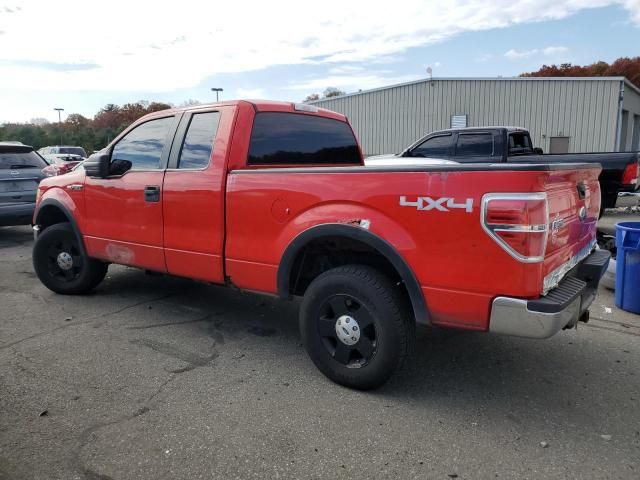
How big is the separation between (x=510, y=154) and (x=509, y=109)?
44.8ft

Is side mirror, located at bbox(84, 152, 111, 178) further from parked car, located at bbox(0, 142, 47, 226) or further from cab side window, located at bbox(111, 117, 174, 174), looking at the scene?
parked car, located at bbox(0, 142, 47, 226)

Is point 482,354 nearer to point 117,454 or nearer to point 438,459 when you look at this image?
point 438,459

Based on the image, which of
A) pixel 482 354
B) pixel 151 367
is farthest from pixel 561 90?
pixel 151 367

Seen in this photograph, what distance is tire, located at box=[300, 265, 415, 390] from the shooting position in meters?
3.16

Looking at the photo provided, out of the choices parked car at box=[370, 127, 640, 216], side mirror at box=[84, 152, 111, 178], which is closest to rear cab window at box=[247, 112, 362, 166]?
side mirror at box=[84, 152, 111, 178]

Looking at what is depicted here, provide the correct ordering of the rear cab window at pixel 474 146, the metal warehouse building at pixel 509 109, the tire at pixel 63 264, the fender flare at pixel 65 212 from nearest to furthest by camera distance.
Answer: the fender flare at pixel 65 212
the tire at pixel 63 264
the rear cab window at pixel 474 146
the metal warehouse building at pixel 509 109

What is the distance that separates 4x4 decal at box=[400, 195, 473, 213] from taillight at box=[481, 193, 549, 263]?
10 cm

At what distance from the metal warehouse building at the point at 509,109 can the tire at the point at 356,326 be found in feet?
65.8

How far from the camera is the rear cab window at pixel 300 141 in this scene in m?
4.17

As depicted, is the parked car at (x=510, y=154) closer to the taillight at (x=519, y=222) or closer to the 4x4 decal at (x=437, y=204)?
the 4x4 decal at (x=437, y=204)

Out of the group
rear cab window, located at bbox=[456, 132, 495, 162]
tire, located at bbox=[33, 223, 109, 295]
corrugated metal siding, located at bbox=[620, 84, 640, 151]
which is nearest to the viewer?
tire, located at bbox=[33, 223, 109, 295]

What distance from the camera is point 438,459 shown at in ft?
8.81

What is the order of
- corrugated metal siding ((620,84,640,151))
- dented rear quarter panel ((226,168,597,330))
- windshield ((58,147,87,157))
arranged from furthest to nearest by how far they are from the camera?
windshield ((58,147,87,157)) < corrugated metal siding ((620,84,640,151)) < dented rear quarter panel ((226,168,597,330))

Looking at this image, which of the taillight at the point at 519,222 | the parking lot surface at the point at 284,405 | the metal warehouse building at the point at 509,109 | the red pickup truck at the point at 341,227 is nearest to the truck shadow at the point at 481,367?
the parking lot surface at the point at 284,405
